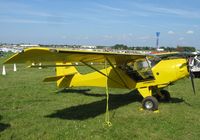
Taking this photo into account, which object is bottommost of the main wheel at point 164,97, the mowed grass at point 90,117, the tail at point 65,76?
the mowed grass at point 90,117

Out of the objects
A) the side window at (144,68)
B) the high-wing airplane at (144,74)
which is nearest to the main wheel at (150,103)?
the high-wing airplane at (144,74)

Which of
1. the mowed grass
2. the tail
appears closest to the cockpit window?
the mowed grass

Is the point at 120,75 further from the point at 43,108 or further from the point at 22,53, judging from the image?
the point at 22,53

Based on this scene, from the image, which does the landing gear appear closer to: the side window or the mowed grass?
the mowed grass

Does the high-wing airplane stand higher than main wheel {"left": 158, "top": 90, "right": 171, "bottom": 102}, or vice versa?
the high-wing airplane

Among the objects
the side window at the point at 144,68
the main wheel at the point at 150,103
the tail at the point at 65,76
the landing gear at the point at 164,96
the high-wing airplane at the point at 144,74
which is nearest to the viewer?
the main wheel at the point at 150,103

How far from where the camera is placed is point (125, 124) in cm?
838

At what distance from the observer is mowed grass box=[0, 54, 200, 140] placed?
24.5 feet

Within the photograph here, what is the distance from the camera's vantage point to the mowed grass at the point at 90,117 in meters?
7.46

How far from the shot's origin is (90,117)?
9.17 m

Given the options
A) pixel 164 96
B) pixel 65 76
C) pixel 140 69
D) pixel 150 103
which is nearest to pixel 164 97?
pixel 164 96

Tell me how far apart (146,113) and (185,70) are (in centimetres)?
200

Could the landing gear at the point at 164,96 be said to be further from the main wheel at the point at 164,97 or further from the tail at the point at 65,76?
the tail at the point at 65,76

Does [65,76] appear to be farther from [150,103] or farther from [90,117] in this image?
[150,103]
